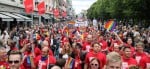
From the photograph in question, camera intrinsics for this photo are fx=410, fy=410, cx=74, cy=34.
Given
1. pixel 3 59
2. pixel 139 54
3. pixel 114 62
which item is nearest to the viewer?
pixel 114 62

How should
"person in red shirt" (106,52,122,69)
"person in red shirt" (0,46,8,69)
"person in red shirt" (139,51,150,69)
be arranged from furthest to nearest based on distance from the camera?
"person in red shirt" (139,51,150,69), "person in red shirt" (0,46,8,69), "person in red shirt" (106,52,122,69)

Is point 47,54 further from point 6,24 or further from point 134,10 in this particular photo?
point 6,24

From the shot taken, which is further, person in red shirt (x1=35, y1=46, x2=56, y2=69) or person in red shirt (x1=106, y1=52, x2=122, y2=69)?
person in red shirt (x1=35, y1=46, x2=56, y2=69)

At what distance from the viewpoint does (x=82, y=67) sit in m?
9.28

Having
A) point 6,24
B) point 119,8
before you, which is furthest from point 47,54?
point 119,8

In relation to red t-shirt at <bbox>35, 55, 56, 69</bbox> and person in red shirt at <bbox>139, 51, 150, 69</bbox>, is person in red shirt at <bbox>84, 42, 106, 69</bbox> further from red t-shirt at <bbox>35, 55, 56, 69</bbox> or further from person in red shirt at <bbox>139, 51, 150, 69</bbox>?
red t-shirt at <bbox>35, 55, 56, 69</bbox>

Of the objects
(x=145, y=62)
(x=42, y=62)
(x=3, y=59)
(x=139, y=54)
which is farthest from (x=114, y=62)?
(x=139, y=54)

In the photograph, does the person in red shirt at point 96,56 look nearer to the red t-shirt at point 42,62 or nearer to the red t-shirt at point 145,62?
the red t-shirt at point 145,62

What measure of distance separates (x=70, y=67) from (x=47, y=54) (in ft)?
7.52

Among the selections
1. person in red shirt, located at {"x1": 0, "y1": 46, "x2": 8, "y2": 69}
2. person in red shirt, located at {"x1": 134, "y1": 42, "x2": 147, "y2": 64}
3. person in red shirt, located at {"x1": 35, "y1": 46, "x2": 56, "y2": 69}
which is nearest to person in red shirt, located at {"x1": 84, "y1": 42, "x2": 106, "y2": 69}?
person in red shirt, located at {"x1": 134, "y1": 42, "x2": 147, "y2": 64}

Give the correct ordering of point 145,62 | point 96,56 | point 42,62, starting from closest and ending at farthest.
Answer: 1. point 42,62
2. point 145,62
3. point 96,56

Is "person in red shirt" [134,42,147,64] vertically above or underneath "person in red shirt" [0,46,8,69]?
underneath

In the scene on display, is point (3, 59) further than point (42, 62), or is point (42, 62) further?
point (42, 62)

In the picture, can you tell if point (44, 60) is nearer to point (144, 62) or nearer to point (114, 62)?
point (144, 62)
